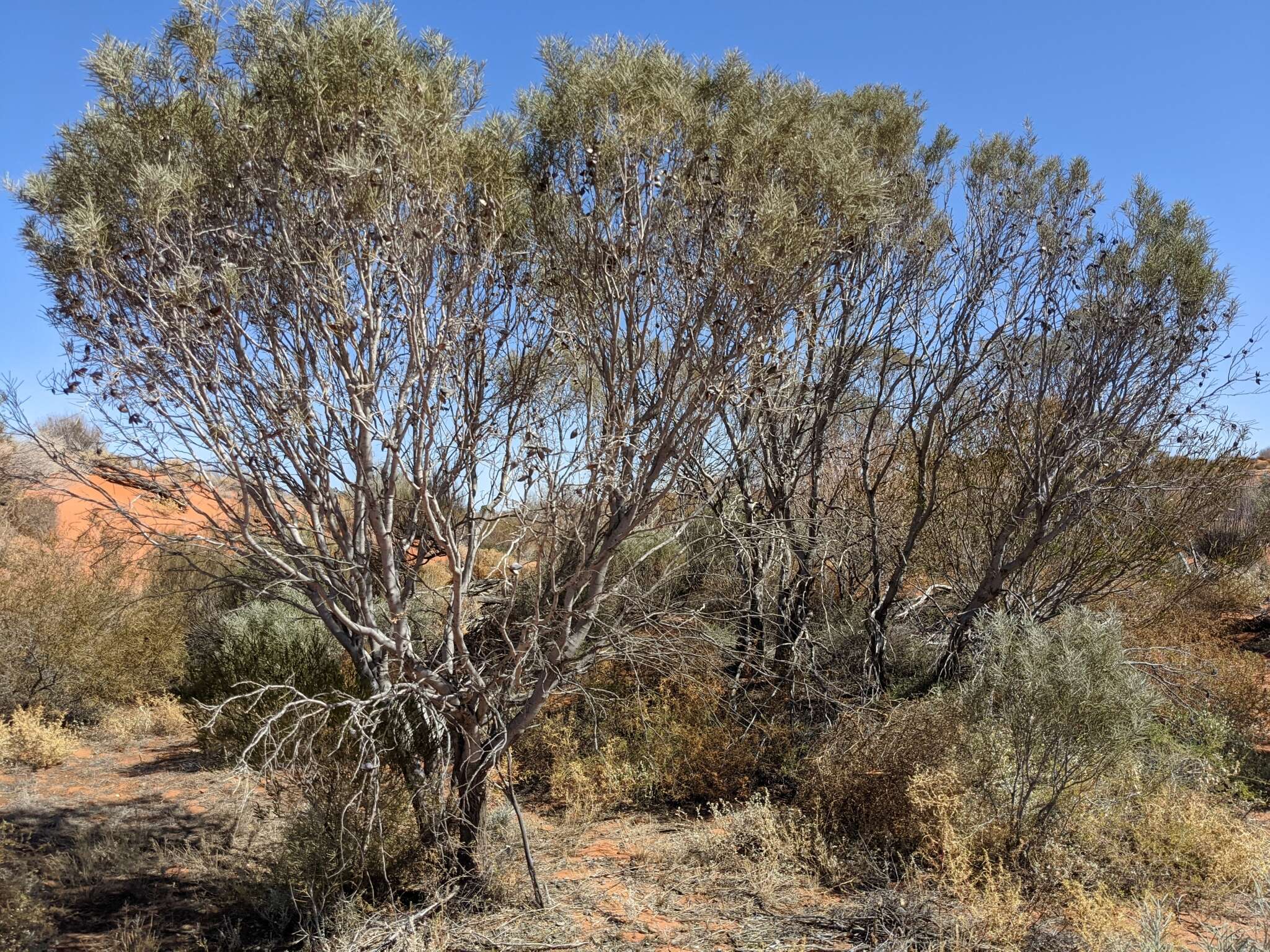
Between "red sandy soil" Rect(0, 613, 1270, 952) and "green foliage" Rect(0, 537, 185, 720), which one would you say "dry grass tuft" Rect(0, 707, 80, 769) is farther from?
"green foliage" Rect(0, 537, 185, 720)

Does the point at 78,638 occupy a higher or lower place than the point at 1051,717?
higher

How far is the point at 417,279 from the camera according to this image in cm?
495

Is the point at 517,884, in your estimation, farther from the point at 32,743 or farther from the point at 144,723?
the point at 144,723

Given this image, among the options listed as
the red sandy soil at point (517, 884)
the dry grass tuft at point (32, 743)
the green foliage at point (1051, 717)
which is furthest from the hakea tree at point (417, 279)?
the dry grass tuft at point (32, 743)

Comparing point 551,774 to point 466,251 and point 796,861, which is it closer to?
point 796,861

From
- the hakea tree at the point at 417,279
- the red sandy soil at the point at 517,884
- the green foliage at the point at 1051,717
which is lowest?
the red sandy soil at the point at 517,884

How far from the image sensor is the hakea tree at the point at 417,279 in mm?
5039

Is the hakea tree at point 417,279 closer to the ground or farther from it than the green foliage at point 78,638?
farther from it

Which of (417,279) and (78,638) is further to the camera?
(78,638)

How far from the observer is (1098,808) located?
21.6 ft

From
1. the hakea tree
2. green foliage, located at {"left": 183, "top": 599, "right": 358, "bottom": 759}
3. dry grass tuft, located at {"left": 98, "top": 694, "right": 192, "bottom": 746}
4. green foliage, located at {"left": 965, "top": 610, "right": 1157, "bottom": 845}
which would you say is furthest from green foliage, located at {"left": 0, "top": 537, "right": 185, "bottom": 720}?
green foliage, located at {"left": 965, "top": 610, "right": 1157, "bottom": 845}

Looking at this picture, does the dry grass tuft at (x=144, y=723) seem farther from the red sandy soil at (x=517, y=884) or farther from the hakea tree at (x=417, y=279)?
the hakea tree at (x=417, y=279)

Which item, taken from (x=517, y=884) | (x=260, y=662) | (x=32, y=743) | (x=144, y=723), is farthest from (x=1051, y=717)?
(x=144, y=723)

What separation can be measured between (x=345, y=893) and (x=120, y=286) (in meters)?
4.02
